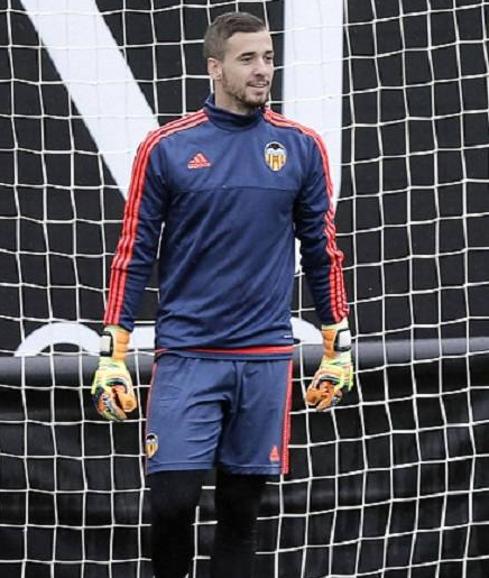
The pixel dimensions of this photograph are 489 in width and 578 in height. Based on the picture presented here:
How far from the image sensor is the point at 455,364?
18.9 ft

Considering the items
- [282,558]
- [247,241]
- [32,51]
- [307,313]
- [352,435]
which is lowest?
[282,558]

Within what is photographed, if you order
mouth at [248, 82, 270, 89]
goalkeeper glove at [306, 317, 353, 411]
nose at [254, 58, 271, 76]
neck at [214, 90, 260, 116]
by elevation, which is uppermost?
nose at [254, 58, 271, 76]

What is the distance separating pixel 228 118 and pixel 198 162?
0.16 m

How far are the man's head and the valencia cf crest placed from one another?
13 cm

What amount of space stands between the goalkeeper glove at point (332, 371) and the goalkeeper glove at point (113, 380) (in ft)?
1.79

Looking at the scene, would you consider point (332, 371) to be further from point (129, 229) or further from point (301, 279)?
point (301, 279)

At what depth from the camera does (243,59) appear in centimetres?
445

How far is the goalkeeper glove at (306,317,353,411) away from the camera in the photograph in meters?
4.66

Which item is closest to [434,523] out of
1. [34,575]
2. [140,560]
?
[140,560]

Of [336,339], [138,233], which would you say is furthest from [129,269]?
[336,339]

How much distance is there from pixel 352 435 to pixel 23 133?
5.17 ft

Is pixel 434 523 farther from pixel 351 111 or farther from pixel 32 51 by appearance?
pixel 32 51

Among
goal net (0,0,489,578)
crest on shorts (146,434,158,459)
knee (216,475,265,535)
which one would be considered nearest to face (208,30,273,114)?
crest on shorts (146,434,158,459)

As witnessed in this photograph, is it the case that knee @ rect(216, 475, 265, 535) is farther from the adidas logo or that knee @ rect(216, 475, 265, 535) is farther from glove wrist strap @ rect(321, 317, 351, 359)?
the adidas logo
